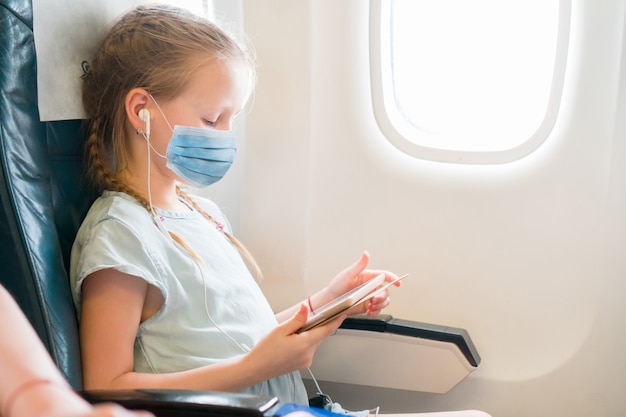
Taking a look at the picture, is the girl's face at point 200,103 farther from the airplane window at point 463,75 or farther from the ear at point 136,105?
the airplane window at point 463,75

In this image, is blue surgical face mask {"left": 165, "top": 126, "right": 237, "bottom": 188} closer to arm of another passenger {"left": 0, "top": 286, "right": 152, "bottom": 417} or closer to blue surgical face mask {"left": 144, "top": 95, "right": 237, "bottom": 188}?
blue surgical face mask {"left": 144, "top": 95, "right": 237, "bottom": 188}

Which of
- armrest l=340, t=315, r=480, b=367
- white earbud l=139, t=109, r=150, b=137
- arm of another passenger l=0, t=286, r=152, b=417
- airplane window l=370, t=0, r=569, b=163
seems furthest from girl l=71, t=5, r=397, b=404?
airplane window l=370, t=0, r=569, b=163

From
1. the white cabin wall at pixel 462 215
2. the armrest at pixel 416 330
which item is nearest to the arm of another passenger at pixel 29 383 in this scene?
the armrest at pixel 416 330

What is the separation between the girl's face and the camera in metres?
1.67

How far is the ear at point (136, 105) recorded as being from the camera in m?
1.66

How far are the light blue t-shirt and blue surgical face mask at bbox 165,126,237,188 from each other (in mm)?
112

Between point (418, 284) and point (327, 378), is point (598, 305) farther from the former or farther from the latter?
point (327, 378)

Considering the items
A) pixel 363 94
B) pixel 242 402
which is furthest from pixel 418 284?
pixel 242 402

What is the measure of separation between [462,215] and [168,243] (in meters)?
1.01

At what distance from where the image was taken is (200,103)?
1.68m

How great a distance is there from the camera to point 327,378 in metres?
2.22

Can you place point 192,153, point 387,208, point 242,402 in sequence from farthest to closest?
point 387,208
point 192,153
point 242,402

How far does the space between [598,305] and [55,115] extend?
1.58 m

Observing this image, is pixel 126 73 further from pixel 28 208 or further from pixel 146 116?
pixel 28 208
